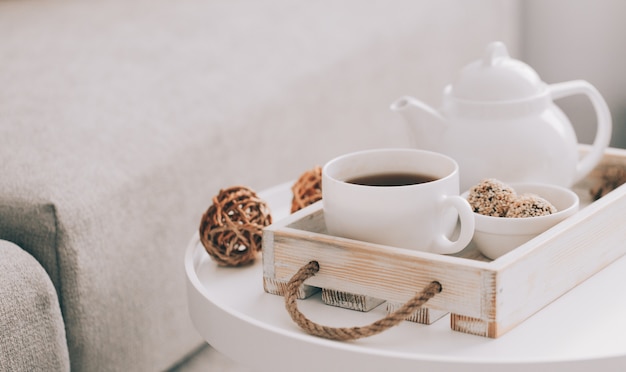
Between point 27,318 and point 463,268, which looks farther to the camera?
point 27,318

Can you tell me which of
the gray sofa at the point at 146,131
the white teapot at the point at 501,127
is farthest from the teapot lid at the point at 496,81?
the gray sofa at the point at 146,131

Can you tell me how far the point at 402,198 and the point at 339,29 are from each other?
87 cm

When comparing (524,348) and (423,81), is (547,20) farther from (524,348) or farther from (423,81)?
(524,348)

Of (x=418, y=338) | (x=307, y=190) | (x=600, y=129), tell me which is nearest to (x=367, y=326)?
(x=418, y=338)

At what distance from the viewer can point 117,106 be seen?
1.03 m

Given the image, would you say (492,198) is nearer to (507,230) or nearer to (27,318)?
(507,230)

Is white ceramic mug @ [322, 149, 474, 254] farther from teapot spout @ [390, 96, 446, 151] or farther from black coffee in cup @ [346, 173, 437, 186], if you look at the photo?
teapot spout @ [390, 96, 446, 151]

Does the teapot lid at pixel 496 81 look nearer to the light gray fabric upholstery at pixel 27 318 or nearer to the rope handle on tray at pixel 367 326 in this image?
the rope handle on tray at pixel 367 326

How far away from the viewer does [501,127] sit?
0.73 m

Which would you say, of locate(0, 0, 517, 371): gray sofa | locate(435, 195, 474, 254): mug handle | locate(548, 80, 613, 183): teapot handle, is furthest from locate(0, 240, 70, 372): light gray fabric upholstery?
locate(548, 80, 613, 183): teapot handle

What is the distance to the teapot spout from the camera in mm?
767

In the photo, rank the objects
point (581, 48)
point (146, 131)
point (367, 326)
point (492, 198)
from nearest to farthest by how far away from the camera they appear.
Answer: point (367, 326), point (492, 198), point (146, 131), point (581, 48)

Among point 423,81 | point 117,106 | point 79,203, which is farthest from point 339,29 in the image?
point 79,203

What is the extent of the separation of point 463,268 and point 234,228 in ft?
0.80
